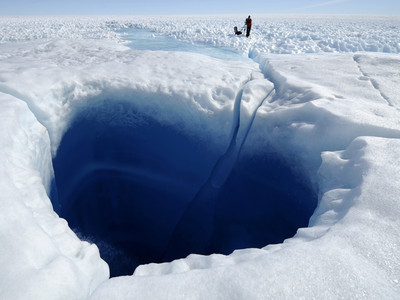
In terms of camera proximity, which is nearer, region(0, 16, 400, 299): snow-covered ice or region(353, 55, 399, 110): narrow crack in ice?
region(0, 16, 400, 299): snow-covered ice

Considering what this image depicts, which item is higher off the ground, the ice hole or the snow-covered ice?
the snow-covered ice

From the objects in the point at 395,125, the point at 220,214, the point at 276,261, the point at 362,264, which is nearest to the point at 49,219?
the point at 276,261

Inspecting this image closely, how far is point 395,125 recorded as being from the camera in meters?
1.98

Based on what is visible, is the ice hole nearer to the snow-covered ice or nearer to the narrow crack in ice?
the snow-covered ice

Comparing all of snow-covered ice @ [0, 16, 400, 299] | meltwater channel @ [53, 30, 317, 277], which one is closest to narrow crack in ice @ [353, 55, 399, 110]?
snow-covered ice @ [0, 16, 400, 299]

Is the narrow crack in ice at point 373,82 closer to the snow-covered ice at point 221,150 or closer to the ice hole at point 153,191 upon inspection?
the snow-covered ice at point 221,150

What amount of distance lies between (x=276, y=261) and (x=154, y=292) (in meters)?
0.51

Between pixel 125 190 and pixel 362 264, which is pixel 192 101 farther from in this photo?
pixel 362 264

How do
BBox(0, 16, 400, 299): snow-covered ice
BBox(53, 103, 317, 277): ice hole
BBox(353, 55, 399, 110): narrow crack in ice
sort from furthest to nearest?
BBox(53, 103, 317, 277): ice hole, BBox(353, 55, 399, 110): narrow crack in ice, BBox(0, 16, 400, 299): snow-covered ice

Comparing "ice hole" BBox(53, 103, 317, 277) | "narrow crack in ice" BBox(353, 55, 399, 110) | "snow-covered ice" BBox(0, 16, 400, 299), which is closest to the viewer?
"snow-covered ice" BBox(0, 16, 400, 299)

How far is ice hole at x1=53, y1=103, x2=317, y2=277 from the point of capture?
9.08 ft

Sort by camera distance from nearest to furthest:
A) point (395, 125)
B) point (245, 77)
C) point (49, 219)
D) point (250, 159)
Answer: point (49, 219) → point (395, 125) → point (250, 159) → point (245, 77)

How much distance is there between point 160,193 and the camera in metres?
3.62

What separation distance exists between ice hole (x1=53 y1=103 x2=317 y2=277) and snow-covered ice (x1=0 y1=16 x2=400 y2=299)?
0.26 feet
